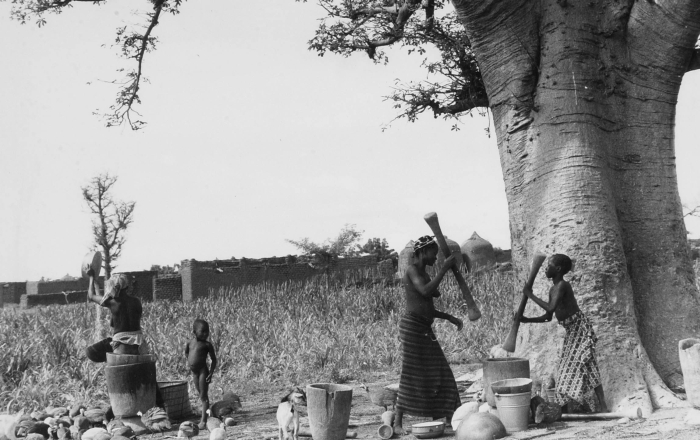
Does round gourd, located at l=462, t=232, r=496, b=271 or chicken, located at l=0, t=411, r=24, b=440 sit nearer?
chicken, located at l=0, t=411, r=24, b=440

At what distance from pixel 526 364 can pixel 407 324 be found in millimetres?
917

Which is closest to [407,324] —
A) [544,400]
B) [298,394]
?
[544,400]

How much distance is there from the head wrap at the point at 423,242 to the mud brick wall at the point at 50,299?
1006 inches

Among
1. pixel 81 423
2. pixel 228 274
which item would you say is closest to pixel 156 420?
pixel 81 423

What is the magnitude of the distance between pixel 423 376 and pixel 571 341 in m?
1.15

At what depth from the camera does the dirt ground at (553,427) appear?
477 centimetres

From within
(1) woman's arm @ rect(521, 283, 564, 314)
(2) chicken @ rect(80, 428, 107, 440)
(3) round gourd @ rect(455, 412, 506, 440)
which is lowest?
(2) chicken @ rect(80, 428, 107, 440)

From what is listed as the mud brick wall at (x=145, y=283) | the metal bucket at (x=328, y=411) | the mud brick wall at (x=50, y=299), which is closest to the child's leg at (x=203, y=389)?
the metal bucket at (x=328, y=411)

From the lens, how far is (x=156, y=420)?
598 cm

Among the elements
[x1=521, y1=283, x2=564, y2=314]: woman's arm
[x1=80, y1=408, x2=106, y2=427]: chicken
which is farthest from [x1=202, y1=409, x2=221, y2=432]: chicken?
[x1=521, y1=283, x2=564, y2=314]: woman's arm

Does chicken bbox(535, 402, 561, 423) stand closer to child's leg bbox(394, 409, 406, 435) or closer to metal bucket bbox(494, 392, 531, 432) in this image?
metal bucket bbox(494, 392, 531, 432)

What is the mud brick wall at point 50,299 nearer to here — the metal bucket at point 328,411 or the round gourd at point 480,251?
the round gourd at point 480,251

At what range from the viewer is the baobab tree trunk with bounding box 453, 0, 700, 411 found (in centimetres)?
610

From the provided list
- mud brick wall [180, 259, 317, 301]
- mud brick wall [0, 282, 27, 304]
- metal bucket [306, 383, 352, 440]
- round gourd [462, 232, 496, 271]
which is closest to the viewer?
metal bucket [306, 383, 352, 440]
